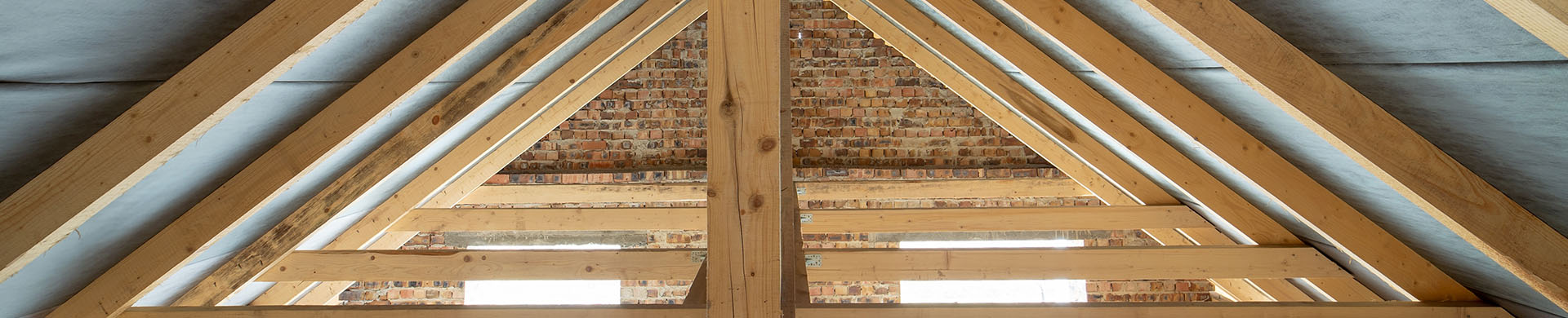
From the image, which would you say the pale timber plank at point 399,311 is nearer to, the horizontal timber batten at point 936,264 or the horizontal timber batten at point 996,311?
the horizontal timber batten at point 996,311

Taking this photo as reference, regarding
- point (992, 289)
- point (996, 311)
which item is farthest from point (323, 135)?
point (992, 289)

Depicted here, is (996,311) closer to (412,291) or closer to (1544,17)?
(1544,17)

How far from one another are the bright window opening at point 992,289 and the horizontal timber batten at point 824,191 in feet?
1.85

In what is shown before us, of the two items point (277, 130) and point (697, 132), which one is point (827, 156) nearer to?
point (697, 132)

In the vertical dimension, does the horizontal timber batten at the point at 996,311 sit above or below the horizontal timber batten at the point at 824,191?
below

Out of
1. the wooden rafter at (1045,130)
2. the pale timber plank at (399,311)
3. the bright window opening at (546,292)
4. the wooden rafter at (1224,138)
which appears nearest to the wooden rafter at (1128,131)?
the wooden rafter at (1045,130)

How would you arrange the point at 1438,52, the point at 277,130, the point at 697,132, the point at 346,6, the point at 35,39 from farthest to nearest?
the point at 697,132, the point at 277,130, the point at 346,6, the point at 1438,52, the point at 35,39

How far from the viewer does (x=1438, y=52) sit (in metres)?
1.32

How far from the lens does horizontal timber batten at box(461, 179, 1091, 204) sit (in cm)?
489

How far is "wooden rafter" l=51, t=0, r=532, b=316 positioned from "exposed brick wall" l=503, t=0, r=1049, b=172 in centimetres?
320

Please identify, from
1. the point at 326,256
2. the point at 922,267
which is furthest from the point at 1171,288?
the point at 326,256

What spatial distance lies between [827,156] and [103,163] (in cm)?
401

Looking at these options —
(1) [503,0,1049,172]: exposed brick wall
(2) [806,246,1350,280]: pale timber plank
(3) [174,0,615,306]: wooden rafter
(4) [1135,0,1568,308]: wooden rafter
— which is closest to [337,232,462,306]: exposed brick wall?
(1) [503,0,1049,172]: exposed brick wall

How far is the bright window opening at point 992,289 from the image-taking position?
17.6 feet
